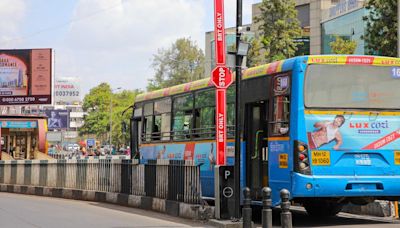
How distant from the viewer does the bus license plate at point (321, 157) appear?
12383 millimetres

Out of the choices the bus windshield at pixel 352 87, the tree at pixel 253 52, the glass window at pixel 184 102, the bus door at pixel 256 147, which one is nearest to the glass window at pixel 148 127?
the glass window at pixel 184 102

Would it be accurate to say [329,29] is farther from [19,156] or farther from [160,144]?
[160,144]

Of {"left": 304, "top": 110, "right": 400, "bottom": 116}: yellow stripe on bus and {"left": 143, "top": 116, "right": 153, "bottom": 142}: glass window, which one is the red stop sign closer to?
{"left": 304, "top": 110, "right": 400, "bottom": 116}: yellow stripe on bus

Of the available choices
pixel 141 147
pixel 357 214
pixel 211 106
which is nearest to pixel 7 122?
pixel 141 147

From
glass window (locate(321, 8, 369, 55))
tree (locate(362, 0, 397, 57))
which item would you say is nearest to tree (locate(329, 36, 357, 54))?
tree (locate(362, 0, 397, 57))

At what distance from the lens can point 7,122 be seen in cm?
3456

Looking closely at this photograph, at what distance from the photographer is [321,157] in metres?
12.4

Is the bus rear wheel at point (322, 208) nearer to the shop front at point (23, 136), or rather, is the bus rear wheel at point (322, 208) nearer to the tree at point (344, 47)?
the shop front at point (23, 136)

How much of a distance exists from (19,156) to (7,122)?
2916mm

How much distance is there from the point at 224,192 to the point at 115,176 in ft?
20.7

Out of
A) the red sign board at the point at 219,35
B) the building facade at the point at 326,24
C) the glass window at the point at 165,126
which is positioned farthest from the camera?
the building facade at the point at 326,24

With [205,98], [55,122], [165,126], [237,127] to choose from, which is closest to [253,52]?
[55,122]

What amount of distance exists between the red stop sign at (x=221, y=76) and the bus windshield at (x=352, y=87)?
5.66 ft

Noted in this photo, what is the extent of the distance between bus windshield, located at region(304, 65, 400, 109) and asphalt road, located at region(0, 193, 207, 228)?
3637mm
